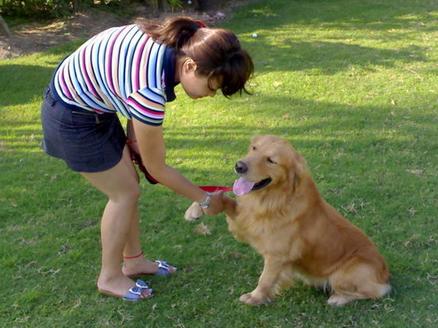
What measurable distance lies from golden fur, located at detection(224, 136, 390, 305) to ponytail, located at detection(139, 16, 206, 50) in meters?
0.79

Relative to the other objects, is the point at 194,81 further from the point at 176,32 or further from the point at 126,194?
the point at 126,194

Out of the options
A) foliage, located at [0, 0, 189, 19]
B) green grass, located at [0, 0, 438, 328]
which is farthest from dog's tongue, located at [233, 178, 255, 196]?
foliage, located at [0, 0, 189, 19]

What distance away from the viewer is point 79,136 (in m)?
3.09

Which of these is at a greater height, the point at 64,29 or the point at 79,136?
the point at 79,136

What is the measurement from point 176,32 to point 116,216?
44.7 inches

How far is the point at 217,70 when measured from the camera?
2691 millimetres

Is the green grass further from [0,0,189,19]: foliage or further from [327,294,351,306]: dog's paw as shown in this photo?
[0,0,189,19]: foliage

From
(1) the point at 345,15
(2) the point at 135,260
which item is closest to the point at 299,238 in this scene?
(2) the point at 135,260

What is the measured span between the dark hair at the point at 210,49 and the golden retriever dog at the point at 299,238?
0.62 meters

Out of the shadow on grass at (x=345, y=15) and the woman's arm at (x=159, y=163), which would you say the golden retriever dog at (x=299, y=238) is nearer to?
the woman's arm at (x=159, y=163)

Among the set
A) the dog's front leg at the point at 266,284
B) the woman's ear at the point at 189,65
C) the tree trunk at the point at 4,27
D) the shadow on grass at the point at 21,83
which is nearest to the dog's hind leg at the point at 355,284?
the dog's front leg at the point at 266,284

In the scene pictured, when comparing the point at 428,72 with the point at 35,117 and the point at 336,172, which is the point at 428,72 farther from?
the point at 35,117

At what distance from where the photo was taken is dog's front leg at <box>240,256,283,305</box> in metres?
3.43

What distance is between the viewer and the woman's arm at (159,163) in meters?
2.78
